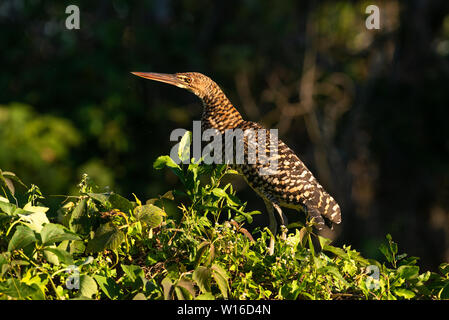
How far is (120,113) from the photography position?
9047 mm

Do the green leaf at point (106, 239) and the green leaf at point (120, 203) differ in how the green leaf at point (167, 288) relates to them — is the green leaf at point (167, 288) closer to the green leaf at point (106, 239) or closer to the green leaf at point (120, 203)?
the green leaf at point (106, 239)

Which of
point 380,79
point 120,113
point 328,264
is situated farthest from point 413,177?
point 328,264

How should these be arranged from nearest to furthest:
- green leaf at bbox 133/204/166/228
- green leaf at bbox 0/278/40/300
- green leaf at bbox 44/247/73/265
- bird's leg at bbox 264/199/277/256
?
1. green leaf at bbox 0/278/40/300
2. green leaf at bbox 44/247/73/265
3. green leaf at bbox 133/204/166/228
4. bird's leg at bbox 264/199/277/256

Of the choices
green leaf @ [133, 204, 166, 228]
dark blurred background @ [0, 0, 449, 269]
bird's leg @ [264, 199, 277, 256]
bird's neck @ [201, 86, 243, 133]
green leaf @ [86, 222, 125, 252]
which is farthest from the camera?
dark blurred background @ [0, 0, 449, 269]

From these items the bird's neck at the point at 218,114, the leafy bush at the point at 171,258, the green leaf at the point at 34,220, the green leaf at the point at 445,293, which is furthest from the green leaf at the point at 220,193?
the bird's neck at the point at 218,114

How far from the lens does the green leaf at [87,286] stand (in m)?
1.66

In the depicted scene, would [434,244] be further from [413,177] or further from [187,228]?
[187,228]

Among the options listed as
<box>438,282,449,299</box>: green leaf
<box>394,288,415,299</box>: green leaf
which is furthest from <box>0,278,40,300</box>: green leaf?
<box>438,282,449,299</box>: green leaf

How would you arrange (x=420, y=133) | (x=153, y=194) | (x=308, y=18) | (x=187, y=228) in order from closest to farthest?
(x=187, y=228)
(x=153, y=194)
(x=420, y=133)
(x=308, y=18)

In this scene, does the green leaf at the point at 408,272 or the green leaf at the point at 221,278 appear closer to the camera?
the green leaf at the point at 221,278

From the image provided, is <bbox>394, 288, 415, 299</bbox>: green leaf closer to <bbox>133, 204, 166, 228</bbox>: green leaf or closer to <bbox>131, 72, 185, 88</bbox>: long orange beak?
<bbox>133, 204, 166, 228</bbox>: green leaf

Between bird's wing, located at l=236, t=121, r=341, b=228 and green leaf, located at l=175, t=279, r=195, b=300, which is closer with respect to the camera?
green leaf, located at l=175, t=279, r=195, b=300

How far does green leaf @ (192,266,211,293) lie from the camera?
5.53ft
